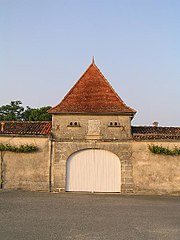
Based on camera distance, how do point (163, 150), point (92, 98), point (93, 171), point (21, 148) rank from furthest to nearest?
point (92, 98)
point (21, 148)
point (93, 171)
point (163, 150)

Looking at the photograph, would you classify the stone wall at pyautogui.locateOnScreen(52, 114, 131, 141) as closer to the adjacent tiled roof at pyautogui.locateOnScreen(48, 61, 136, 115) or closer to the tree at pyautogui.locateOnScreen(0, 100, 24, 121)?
the adjacent tiled roof at pyautogui.locateOnScreen(48, 61, 136, 115)

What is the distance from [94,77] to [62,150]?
5495 mm

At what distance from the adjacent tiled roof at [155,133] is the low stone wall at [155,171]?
32 centimetres

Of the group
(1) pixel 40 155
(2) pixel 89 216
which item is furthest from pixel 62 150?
(2) pixel 89 216

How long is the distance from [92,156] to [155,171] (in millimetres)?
3731

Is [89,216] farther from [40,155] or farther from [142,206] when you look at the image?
[40,155]

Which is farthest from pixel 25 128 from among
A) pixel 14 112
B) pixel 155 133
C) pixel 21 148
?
pixel 14 112

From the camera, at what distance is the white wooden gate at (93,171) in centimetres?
1536

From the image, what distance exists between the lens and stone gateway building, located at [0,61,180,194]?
1527 cm

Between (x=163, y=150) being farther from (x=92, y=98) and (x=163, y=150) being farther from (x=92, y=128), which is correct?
(x=92, y=98)

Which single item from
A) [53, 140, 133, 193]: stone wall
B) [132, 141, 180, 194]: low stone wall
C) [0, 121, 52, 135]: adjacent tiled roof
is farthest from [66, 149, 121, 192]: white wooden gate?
[0, 121, 52, 135]: adjacent tiled roof

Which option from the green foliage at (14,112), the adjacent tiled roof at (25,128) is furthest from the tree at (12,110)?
the adjacent tiled roof at (25,128)

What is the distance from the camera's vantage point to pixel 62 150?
15.8 metres

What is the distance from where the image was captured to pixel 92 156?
1572 centimetres
